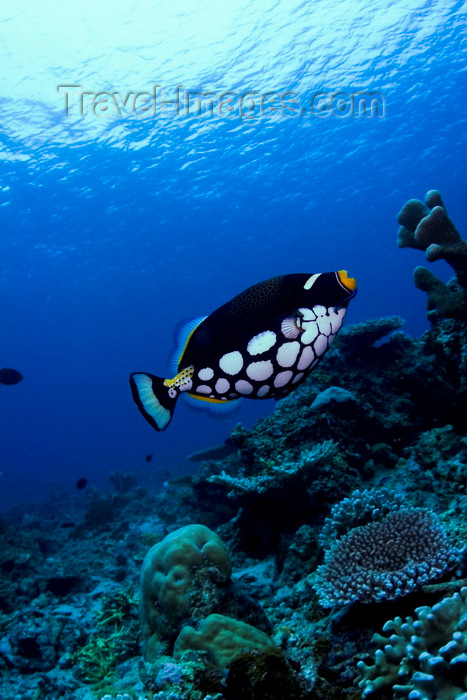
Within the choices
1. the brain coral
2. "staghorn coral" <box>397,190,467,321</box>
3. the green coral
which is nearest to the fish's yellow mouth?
the brain coral

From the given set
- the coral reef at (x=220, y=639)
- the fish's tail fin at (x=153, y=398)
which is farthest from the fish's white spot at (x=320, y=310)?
the coral reef at (x=220, y=639)

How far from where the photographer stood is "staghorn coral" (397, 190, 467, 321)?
546 centimetres

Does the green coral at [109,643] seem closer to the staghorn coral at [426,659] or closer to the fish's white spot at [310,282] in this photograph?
the staghorn coral at [426,659]

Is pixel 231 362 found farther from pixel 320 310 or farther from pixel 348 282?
pixel 348 282

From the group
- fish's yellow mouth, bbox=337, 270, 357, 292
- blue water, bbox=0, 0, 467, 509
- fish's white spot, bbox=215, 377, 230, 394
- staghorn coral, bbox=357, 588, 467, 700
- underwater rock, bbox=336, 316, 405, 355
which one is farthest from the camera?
blue water, bbox=0, 0, 467, 509

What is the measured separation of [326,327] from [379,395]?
6.24m

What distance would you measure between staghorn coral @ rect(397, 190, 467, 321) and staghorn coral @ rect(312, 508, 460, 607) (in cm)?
311

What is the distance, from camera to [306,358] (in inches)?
68.6

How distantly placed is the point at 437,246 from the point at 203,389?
4.60m

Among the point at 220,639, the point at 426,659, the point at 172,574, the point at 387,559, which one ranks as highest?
the point at 172,574

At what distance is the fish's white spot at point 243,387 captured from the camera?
178cm

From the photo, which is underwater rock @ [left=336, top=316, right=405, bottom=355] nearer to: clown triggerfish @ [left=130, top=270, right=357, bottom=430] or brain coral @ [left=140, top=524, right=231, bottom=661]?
brain coral @ [left=140, top=524, right=231, bottom=661]

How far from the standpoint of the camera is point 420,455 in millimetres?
6172

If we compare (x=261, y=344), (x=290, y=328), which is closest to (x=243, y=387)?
(x=261, y=344)
